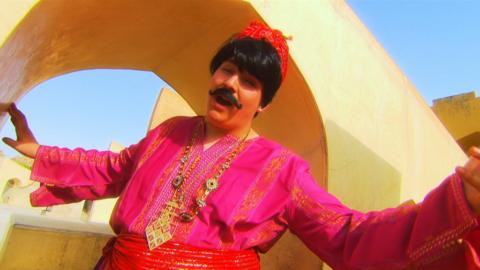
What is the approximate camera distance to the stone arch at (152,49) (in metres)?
1.28

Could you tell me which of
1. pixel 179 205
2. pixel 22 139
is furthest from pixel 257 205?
pixel 22 139

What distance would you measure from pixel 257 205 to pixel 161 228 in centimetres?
25

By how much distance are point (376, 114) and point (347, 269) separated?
164cm

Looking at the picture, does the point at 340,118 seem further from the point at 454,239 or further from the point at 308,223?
the point at 454,239

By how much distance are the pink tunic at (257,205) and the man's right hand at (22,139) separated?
53mm

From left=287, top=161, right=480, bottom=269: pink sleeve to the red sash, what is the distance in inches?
7.9

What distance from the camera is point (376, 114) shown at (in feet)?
7.50

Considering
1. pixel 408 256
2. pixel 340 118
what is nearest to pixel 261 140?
pixel 408 256

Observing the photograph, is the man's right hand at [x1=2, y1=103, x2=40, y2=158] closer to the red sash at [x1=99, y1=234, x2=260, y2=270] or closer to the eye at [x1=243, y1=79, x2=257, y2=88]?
the red sash at [x1=99, y1=234, x2=260, y2=270]

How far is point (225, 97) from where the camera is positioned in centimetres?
101

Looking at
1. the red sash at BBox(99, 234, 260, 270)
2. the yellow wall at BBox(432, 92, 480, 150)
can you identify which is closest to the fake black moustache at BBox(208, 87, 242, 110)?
the red sash at BBox(99, 234, 260, 270)

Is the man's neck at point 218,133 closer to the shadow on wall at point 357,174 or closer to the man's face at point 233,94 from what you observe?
the man's face at point 233,94

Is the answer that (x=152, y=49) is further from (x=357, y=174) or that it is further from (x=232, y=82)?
(x=357, y=174)

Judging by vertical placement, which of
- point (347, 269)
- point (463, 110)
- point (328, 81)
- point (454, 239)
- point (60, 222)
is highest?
point (463, 110)
